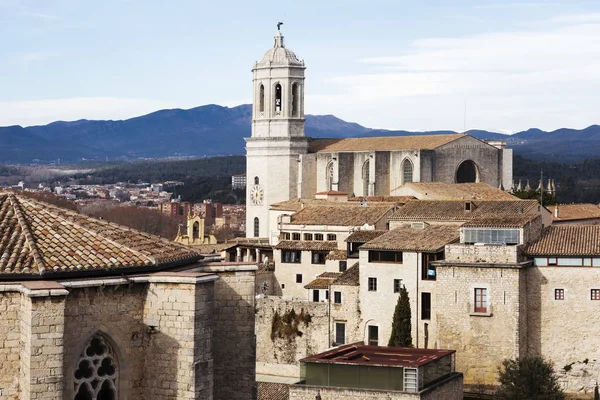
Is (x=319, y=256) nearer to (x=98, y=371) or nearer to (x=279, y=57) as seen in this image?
(x=279, y=57)

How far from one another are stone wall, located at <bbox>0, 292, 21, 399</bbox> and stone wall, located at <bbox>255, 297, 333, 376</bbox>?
3084 centimetres

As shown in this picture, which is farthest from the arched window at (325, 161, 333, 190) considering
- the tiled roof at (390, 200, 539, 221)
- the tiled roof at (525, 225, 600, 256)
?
the tiled roof at (525, 225, 600, 256)

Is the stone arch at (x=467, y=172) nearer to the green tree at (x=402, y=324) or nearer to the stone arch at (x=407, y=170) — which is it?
the stone arch at (x=407, y=170)

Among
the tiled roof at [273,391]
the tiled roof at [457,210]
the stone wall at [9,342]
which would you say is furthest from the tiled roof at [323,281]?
the stone wall at [9,342]

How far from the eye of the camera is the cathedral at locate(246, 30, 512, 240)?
2940 inches

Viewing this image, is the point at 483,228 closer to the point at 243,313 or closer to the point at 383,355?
the point at 383,355

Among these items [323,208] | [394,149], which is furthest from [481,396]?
[394,149]

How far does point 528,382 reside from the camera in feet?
121

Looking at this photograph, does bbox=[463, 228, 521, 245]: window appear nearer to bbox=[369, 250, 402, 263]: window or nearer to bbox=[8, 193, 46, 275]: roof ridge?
bbox=[369, 250, 402, 263]: window

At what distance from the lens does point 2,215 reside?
17.0 metres

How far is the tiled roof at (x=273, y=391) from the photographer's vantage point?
38.2 metres

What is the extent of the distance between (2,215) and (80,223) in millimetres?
1106

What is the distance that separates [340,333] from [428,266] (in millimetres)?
Answer: 4777

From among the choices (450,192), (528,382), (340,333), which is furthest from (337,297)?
(450,192)
